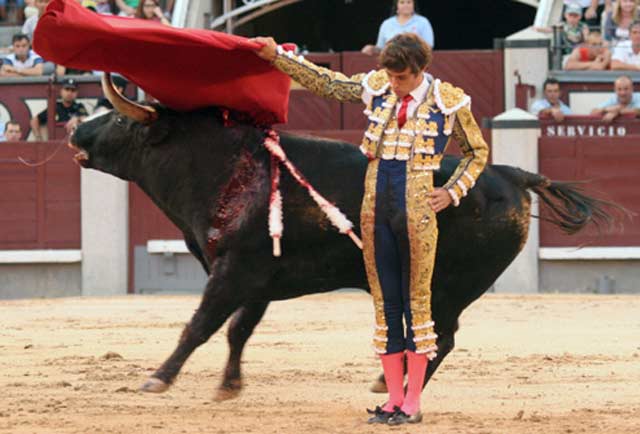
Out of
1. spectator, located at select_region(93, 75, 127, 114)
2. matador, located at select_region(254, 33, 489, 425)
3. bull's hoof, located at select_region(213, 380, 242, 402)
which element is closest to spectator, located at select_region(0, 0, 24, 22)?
spectator, located at select_region(93, 75, 127, 114)

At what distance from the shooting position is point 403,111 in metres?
5.08

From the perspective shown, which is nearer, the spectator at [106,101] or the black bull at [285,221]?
the black bull at [285,221]

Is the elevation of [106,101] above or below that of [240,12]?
below

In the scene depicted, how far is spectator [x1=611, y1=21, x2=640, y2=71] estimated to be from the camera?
1218cm

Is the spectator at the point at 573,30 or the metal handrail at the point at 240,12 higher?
the metal handrail at the point at 240,12

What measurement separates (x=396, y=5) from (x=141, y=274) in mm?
3109

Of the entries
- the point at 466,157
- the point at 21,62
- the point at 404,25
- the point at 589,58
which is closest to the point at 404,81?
the point at 466,157

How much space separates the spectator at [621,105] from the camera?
11789 millimetres

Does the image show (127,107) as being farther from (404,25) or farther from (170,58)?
(404,25)

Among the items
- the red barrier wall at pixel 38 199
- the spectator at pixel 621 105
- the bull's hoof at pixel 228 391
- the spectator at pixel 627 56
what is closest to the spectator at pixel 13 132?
the red barrier wall at pixel 38 199

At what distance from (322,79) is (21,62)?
8.20m

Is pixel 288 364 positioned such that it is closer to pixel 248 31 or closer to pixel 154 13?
pixel 154 13

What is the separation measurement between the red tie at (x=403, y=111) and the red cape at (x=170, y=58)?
73 cm

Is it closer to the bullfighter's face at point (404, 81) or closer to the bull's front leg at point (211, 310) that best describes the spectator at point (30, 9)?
the bull's front leg at point (211, 310)
